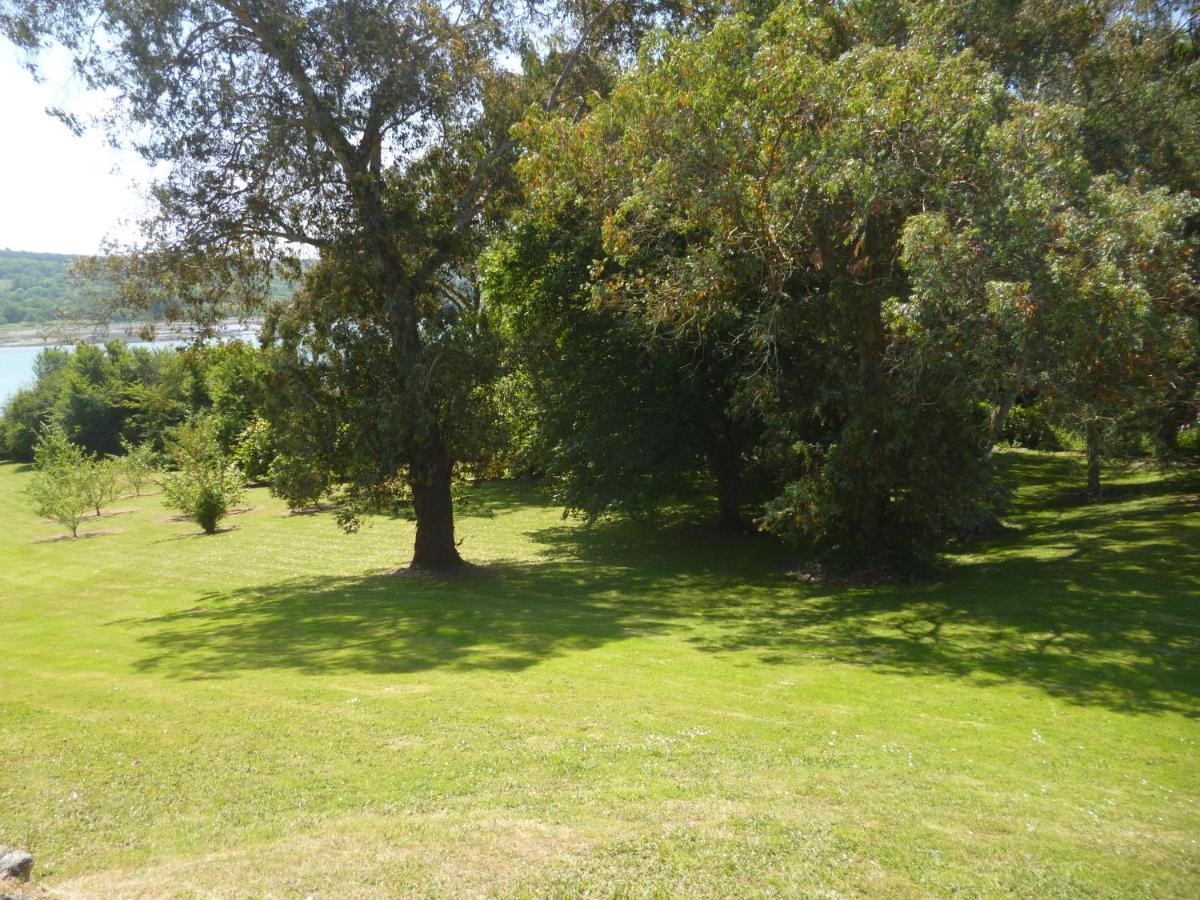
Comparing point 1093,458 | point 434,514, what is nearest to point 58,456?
point 434,514

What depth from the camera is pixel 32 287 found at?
37156 millimetres

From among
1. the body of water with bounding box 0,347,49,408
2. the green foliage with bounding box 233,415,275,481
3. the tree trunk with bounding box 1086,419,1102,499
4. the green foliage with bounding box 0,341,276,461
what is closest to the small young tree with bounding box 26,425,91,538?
the green foliage with bounding box 233,415,275,481

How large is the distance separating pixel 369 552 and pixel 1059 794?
19.5 m

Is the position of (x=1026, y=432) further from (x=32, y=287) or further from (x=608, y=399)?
(x=32, y=287)

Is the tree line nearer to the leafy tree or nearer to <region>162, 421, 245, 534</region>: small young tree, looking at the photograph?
the leafy tree

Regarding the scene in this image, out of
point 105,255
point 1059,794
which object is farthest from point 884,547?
point 105,255

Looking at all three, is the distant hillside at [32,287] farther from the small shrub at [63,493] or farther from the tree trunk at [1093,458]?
the tree trunk at [1093,458]

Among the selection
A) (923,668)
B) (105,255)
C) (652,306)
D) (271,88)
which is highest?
(271,88)

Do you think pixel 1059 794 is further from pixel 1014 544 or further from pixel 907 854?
pixel 1014 544

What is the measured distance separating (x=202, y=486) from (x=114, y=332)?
11.6 meters

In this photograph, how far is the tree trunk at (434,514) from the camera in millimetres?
19156

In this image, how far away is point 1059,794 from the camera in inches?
304

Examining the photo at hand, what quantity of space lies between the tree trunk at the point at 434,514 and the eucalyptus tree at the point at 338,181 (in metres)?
0.05

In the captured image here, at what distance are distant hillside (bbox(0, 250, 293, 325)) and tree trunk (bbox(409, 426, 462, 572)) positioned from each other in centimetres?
483
